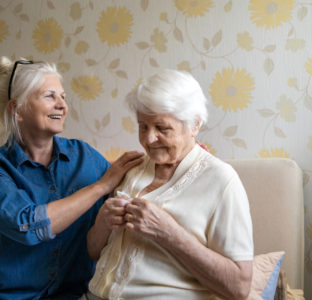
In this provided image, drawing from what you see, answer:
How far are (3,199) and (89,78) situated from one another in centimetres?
101

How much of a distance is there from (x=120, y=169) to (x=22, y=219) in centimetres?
41

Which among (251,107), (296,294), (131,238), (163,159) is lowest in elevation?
(296,294)

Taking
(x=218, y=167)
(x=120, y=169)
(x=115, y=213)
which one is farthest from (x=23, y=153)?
(x=218, y=167)

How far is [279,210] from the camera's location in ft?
5.10

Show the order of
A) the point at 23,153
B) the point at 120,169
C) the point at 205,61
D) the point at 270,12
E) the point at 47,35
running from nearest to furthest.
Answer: the point at 120,169 < the point at 23,153 < the point at 270,12 < the point at 205,61 < the point at 47,35

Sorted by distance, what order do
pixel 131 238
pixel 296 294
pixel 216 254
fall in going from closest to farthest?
1. pixel 216 254
2. pixel 131 238
3. pixel 296 294

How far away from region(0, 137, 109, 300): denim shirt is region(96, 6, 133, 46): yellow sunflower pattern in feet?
2.43

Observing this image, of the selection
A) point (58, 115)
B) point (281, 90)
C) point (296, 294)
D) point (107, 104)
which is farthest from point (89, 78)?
point (296, 294)

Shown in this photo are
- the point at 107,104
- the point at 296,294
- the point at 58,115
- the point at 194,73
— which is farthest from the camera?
the point at 107,104

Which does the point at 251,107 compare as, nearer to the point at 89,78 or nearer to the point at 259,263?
the point at 259,263

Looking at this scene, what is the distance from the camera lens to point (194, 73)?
1845mm

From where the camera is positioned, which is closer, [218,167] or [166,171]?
[218,167]

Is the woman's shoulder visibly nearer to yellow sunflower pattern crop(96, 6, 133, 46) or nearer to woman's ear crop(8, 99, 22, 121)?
woman's ear crop(8, 99, 22, 121)

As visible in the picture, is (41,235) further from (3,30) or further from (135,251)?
(3,30)
